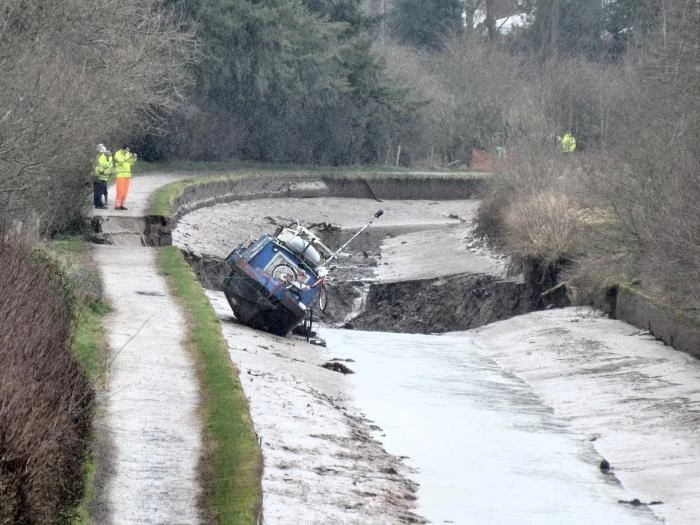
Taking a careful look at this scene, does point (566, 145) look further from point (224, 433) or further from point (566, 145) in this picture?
point (224, 433)

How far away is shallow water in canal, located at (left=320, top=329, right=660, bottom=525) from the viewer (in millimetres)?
16641

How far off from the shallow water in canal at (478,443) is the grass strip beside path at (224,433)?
2.40 m

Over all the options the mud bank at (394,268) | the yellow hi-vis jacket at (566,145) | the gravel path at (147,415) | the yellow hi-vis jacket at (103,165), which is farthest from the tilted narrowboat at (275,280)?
the yellow hi-vis jacket at (566,145)

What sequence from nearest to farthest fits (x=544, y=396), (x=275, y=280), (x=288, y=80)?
(x=544, y=396) → (x=275, y=280) → (x=288, y=80)

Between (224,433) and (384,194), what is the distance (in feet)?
157

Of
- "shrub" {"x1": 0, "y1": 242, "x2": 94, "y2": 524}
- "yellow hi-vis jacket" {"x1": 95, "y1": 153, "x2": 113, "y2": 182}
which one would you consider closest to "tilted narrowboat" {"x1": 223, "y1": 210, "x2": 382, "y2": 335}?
"yellow hi-vis jacket" {"x1": 95, "y1": 153, "x2": 113, "y2": 182}

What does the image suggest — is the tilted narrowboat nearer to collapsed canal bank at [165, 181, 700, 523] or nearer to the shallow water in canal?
collapsed canal bank at [165, 181, 700, 523]

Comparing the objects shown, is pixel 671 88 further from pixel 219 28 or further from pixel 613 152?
pixel 219 28

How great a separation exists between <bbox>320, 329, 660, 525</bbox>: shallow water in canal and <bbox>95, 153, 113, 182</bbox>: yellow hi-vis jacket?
27.6ft

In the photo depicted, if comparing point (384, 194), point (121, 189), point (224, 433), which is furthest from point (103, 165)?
point (384, 194)

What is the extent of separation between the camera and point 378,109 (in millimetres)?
67062

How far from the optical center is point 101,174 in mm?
33969

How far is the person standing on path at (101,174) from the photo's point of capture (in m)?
33.3

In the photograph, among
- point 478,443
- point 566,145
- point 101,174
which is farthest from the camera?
point 566,145
